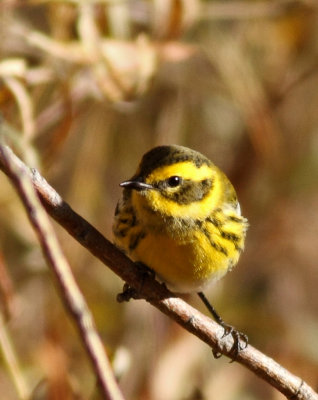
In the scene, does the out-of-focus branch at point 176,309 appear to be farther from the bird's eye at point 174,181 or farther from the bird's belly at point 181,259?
the bird's eye at point 174,181

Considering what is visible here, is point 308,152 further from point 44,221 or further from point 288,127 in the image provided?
point 44,221

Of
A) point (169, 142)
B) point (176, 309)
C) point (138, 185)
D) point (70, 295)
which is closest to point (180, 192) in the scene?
point (138, 185)

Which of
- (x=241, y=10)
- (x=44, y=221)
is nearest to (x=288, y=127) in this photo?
(x=241, y=10)

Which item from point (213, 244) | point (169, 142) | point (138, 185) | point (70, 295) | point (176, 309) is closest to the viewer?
point (70, 295)

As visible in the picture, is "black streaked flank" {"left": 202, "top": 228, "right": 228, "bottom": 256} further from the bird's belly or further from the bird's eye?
the bird's eye

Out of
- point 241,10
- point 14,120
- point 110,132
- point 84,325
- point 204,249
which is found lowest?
point 84,325

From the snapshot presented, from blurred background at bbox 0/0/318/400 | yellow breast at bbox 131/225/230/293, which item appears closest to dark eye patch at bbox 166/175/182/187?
yellow breast at bbox 131/225/230/293

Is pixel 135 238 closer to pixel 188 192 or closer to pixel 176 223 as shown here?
A: pixel 176 223
